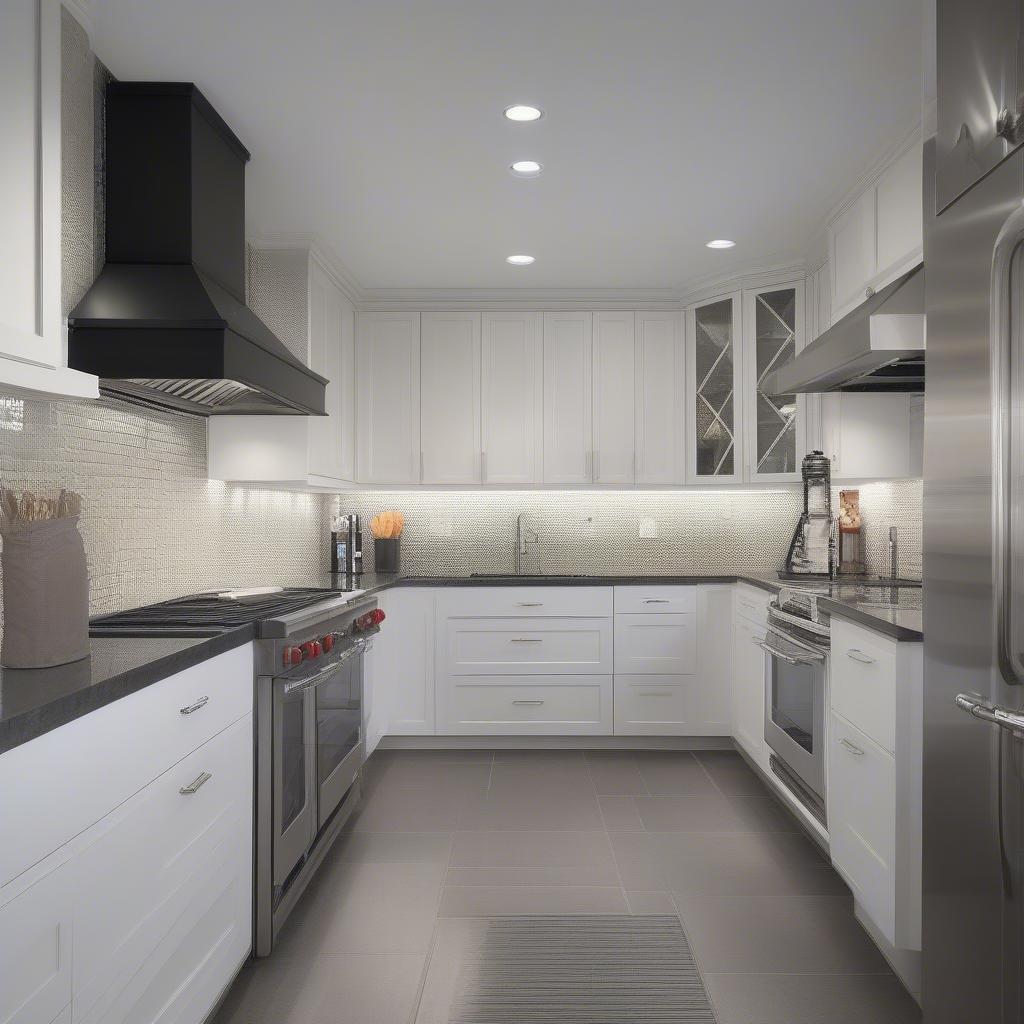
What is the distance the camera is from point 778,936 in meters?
2.47

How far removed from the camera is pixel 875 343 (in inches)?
93.0

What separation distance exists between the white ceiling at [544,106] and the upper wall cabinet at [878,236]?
0.34 ft

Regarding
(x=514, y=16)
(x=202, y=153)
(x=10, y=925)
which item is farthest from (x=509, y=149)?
(x=10, y=925)

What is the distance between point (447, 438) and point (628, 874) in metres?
2.55

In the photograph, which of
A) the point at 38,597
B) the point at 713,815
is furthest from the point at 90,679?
the point at 713,815

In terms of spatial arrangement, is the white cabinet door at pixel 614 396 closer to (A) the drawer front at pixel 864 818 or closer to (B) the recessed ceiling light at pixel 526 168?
(B) the recessed ceiling light at pixel 526 168

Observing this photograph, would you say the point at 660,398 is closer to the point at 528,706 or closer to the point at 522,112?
the point at 528,706

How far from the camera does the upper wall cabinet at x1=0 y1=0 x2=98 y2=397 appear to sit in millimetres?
1705

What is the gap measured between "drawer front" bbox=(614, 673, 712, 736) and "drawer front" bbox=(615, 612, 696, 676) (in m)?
0.05

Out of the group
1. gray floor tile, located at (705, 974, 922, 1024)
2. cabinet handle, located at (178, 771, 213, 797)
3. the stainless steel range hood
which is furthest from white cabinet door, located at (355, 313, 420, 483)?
gray floor tile, located at (705, 974, 922, 1024)

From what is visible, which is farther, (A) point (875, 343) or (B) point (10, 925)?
(A) point (875, 343)

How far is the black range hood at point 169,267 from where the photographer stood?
221 cm

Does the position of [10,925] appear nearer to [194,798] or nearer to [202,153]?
[194,798]

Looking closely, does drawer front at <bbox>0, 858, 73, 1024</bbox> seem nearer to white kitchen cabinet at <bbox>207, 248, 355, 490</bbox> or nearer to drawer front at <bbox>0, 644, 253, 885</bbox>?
drawer front at <bbox>0, 644, 253, 885</bbox>
